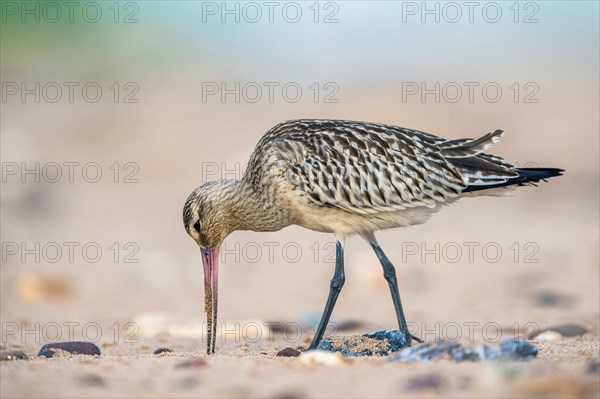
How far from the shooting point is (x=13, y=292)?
1284 cm

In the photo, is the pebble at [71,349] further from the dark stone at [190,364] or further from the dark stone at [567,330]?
the dark stone at [567,330]

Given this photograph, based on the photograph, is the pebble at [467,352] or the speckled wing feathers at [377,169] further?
the speckled wing feathers at [377,169]

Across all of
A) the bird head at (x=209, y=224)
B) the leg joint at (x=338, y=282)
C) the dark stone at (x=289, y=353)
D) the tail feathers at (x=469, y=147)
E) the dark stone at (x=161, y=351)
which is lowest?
the dark stone at (x=161, y=351)

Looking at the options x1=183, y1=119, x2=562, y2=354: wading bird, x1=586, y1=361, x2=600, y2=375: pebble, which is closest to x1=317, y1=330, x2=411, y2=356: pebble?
x1=183, y1=119, x2=562, y2=354: wading bird

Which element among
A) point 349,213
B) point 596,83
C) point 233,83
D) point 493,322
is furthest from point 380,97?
point 349,213

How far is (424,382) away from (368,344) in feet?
6.62

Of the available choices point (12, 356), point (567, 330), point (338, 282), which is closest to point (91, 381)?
point (12, 356)

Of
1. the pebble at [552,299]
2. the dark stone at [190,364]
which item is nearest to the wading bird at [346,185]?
the dark stone at [190,364]

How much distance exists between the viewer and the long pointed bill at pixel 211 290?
344 inches

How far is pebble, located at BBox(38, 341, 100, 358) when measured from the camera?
824 cm

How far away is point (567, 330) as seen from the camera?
962cm

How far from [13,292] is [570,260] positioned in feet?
24.3

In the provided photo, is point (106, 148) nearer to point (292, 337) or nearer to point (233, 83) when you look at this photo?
point (233, 83)

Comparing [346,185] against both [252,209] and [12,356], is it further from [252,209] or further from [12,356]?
[12,356]
